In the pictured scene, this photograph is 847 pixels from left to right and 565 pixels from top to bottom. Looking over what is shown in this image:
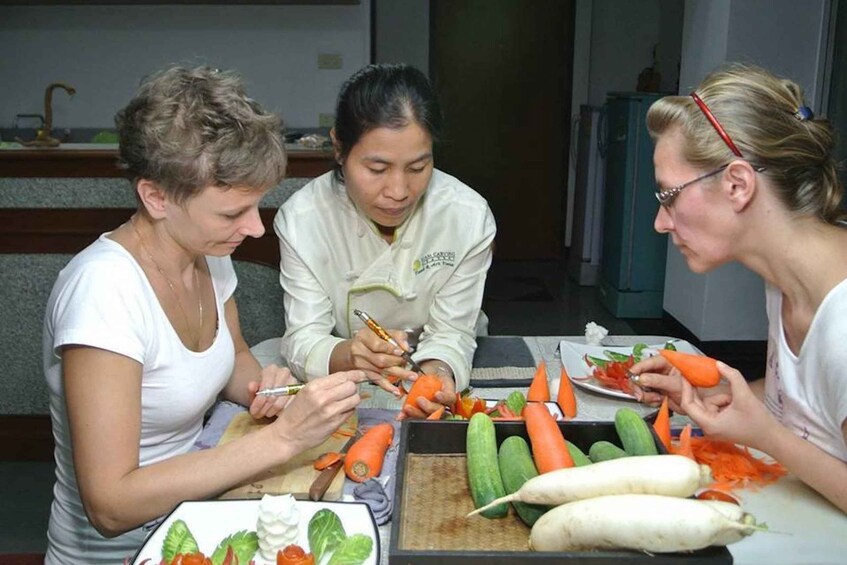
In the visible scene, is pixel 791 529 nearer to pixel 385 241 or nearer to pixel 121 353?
pixel 121 353

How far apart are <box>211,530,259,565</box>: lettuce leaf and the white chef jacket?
0.99 meters

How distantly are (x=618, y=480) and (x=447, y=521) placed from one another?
0.82ft

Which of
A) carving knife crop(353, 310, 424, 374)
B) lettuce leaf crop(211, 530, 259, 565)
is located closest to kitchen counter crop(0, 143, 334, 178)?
carving knife crop(353, 310, 424, 374)

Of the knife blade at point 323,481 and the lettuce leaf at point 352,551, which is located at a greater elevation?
the lettuce leaf at point 352,551

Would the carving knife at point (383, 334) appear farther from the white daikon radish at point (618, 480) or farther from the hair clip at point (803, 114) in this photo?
the hair clip at point (803, 114)

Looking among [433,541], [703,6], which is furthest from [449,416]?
[703,6]

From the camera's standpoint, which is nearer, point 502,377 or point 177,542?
point 177,542

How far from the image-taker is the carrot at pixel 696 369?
149cm

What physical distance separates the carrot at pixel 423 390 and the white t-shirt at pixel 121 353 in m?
0.43

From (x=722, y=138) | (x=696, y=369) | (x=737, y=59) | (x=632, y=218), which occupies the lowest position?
(x=632, y=218)

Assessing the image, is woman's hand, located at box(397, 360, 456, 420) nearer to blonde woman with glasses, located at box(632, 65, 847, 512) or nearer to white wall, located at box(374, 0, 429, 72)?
blonde woman with glasses, located at box(632, 65, 847, 512)

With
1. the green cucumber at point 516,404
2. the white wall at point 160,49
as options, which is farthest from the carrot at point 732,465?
the white wall at point 160,49

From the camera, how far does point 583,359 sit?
204 cm

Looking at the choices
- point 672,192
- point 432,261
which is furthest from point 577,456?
point 432,261
